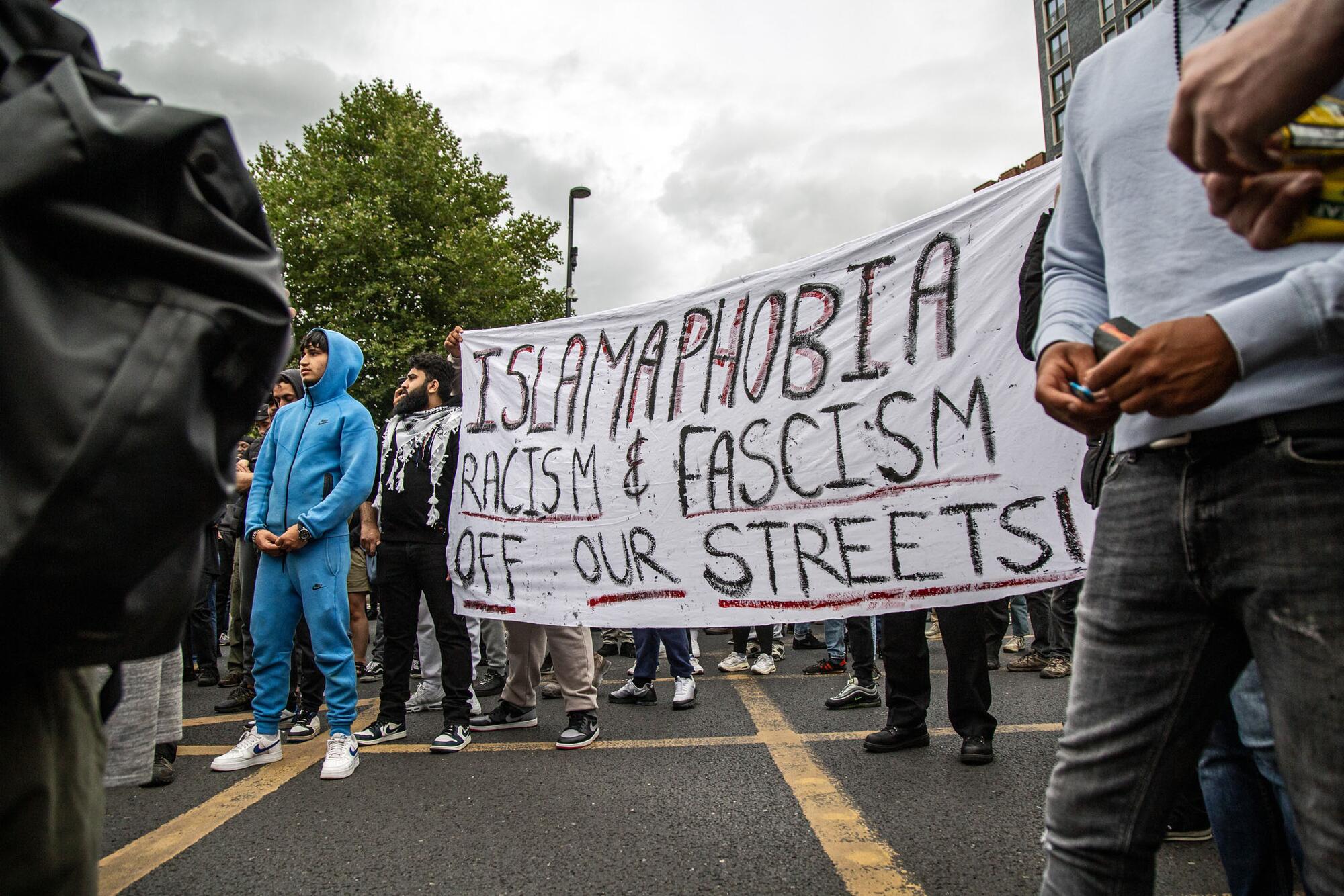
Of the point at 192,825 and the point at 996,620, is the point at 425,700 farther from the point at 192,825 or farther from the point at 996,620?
the point at 996,620

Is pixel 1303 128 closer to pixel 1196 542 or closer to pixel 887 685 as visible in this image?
pixel 1196 542

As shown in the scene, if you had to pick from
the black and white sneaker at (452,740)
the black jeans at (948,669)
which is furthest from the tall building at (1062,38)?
the black and white sneaker at (452,740)

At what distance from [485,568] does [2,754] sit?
11.4ft

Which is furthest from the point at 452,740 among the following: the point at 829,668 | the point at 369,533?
the point at 829,668

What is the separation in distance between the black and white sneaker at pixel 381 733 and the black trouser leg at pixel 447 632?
12.1 inches

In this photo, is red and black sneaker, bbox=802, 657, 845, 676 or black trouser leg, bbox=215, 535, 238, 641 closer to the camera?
red and black sneaker, bbox=802, 657, 845, 676

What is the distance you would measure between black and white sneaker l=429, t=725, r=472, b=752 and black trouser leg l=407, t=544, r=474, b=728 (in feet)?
0.10

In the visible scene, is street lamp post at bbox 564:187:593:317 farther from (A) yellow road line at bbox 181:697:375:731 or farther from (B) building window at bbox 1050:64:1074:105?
(B) building window at bbox 1050:64:1074:105

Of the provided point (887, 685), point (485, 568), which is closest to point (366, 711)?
point (485, 568)

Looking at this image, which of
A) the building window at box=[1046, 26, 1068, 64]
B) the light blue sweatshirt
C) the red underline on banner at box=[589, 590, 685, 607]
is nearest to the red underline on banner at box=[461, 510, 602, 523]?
the red underline on banner at box=[589, 590, 685, 607]

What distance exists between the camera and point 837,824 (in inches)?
103

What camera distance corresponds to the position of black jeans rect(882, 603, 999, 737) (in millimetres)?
3305

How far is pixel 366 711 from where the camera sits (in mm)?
4871

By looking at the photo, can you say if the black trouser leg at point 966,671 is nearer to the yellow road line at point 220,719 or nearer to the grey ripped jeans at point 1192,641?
the grey ripped jeans at point 1192,641
